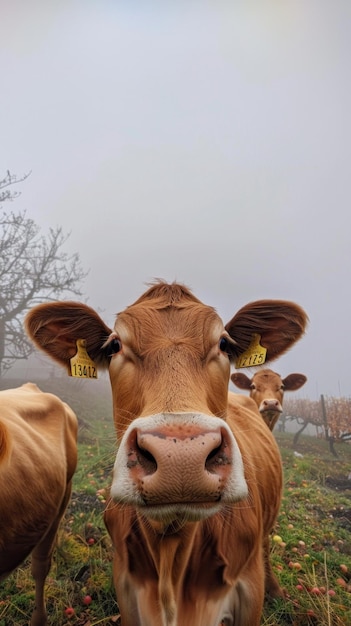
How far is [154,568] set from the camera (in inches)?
92.6

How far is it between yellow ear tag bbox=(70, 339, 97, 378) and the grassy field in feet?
1.85

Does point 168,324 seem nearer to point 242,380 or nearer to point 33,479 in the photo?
point 33,479

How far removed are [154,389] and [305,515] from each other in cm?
617

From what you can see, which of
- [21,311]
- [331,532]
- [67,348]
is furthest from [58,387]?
[67,348]

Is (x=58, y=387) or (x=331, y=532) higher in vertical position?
(x=58, y=387)

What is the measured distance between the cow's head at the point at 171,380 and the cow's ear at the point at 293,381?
6.16 metres

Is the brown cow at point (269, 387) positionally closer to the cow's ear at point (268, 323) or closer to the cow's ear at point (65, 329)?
the cow's ear at point (268, 323)

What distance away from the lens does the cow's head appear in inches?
56.0

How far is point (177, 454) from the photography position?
4.52 ft

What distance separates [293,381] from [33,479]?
6.95 meters

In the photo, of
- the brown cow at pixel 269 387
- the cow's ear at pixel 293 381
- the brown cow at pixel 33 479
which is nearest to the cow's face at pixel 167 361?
the brown cow at pixel 33 479

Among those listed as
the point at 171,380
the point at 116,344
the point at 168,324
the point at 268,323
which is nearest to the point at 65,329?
the point at 116,344

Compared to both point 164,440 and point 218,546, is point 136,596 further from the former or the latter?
point 164,440

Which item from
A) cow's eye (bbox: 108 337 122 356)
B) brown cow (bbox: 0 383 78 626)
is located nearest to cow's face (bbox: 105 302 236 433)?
cow's eye (bbox: 108 337 122 356)
